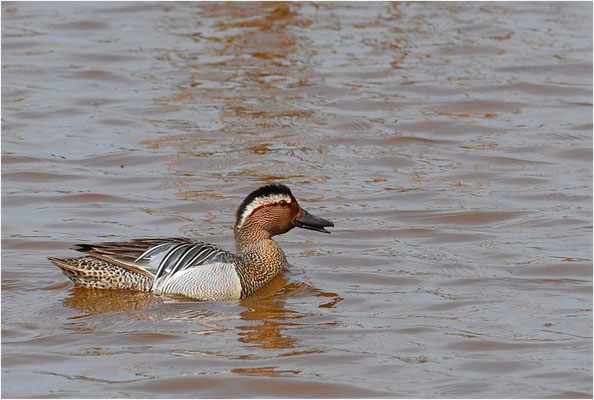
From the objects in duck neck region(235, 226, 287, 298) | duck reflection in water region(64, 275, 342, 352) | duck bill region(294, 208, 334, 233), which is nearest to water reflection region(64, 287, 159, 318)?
duck reflection in water region(64, 275, 342, 352)

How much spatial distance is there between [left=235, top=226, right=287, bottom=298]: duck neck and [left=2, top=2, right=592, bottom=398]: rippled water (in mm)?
88

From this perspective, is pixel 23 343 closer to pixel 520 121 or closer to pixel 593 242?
pixel 593 242

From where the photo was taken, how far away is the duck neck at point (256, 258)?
353 inches

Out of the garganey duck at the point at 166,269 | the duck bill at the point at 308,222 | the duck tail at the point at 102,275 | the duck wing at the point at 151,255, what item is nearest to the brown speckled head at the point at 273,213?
the duck bill at the point at 308,222

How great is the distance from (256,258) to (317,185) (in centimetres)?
205

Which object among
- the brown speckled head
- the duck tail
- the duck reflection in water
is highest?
the brown speckled head

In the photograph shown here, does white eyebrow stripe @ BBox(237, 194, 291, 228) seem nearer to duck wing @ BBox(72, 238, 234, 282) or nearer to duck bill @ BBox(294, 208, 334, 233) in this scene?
duck bill @ BBox(294, 208, 334, 233)

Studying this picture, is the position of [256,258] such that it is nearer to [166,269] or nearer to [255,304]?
[255,304]

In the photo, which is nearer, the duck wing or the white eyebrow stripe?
the duck wing

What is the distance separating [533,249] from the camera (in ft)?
31.7

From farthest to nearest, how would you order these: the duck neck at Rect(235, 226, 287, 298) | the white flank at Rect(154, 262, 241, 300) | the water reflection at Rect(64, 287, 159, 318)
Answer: the duck neck at Rect(235, 226, 287, 298)
the white flank at Rect(154, 262, 241, 300)
the water reflection at Rect(64, 287, 159, 318)

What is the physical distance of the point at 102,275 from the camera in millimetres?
8711

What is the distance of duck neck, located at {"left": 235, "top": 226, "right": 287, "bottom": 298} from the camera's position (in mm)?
8969

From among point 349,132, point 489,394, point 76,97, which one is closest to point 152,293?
point 489,394
